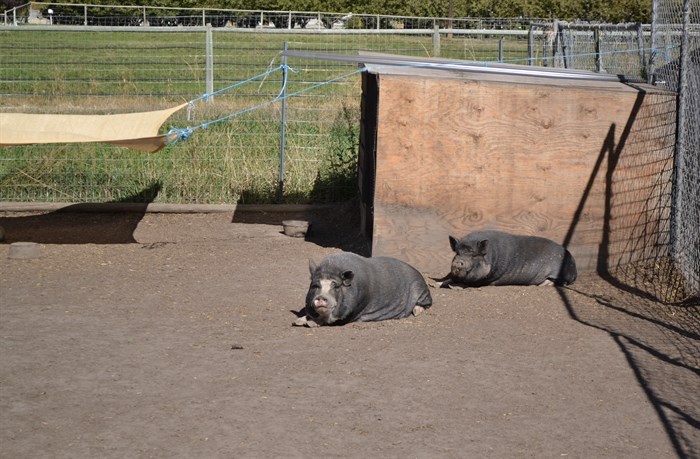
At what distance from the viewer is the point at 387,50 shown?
22.1m

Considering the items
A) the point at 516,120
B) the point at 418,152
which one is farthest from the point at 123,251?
the point at 516,120

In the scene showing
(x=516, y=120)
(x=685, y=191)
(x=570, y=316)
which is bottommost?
(x=570, y=316)

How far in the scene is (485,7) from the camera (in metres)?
42.5

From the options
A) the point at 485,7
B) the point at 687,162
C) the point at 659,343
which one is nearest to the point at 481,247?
the point at 659,343

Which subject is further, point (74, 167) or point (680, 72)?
point (74, 167)

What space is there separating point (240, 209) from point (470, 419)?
24.7 ft

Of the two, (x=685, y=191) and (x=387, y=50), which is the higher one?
(x=387, y=50)

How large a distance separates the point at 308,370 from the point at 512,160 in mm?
4013

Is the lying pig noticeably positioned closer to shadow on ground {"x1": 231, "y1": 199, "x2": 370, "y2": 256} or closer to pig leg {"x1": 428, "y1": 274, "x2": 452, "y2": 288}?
pig leg {"x1": 428, "y1": 274, "x2": 452, "y2": 288}

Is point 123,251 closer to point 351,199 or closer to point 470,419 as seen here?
point 351,199

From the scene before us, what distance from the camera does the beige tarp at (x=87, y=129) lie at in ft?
33.7

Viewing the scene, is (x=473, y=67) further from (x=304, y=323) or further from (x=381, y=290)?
(x=304, y=323)

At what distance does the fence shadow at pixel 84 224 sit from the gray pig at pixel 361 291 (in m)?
3.86

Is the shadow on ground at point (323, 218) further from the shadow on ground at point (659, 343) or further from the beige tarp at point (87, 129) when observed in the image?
the shadow on ground at point (659, 343)
